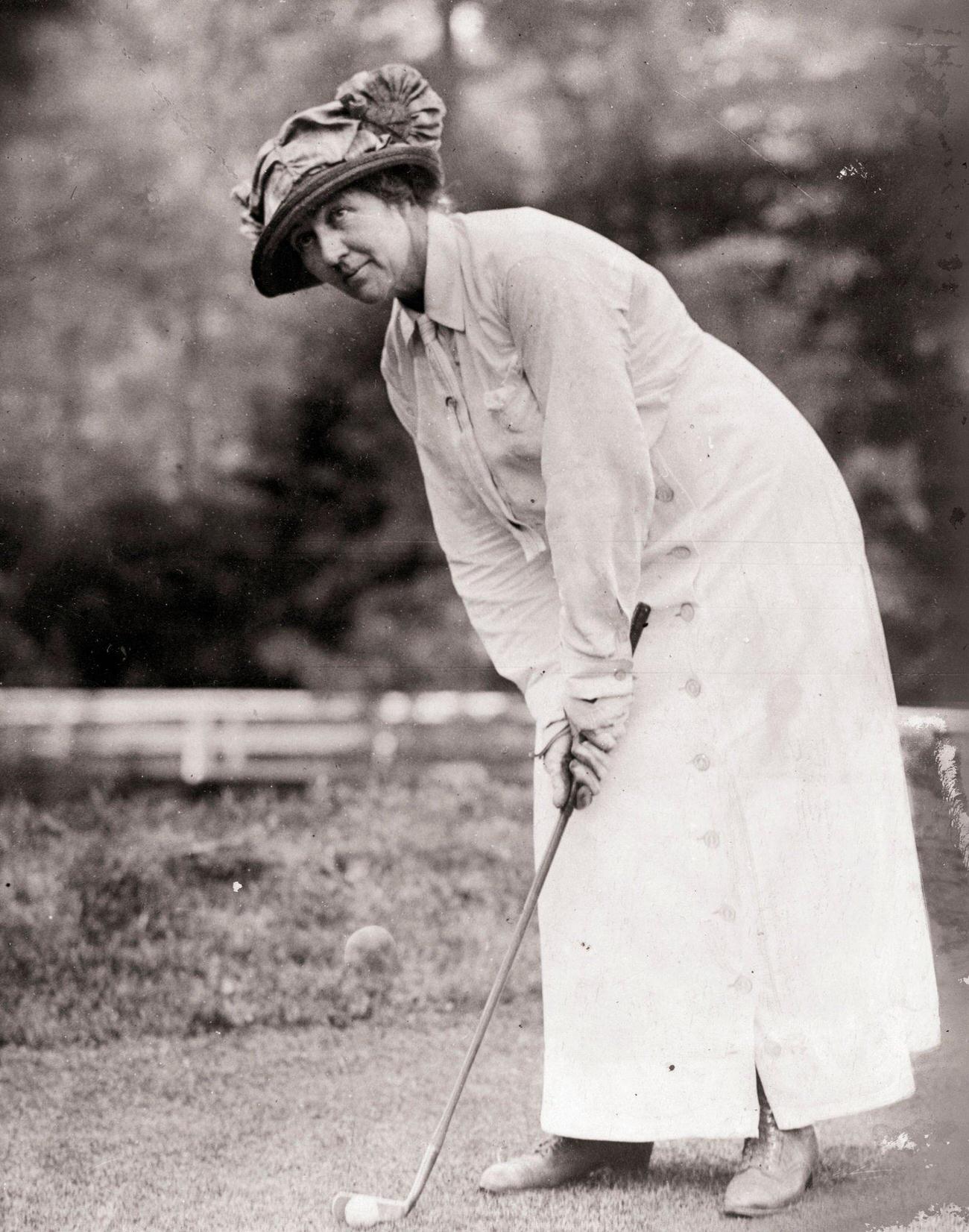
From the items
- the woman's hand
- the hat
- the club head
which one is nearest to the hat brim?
the hat

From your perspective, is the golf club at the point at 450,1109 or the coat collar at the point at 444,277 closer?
the golf club at the point at 450,1109

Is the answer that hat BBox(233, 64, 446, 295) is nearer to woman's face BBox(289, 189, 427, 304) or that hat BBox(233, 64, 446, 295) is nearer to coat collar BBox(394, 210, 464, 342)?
woman's face BBox(289, 189, 427, 304)

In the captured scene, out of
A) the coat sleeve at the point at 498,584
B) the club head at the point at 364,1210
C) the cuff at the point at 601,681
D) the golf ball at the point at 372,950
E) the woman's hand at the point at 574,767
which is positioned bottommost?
the club head at the point at 364,1210

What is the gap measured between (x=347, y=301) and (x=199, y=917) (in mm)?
1545

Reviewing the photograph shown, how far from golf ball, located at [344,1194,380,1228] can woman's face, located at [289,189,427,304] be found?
1.85 metres

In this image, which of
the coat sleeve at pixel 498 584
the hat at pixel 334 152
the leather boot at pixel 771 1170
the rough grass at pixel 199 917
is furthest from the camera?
the rough grass at pixel 199 917

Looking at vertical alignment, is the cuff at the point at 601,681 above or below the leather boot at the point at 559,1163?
above

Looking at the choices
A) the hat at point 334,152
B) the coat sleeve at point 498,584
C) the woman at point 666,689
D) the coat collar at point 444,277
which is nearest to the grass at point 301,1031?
the woman at point 666,689

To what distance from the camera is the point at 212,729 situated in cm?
368

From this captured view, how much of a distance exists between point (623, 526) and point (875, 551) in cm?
71

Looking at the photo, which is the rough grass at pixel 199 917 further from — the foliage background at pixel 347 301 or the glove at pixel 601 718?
the glove at pixel 601 718

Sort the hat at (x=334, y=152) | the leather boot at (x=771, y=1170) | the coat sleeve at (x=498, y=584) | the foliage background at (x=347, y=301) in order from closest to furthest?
the leather boot at (x=771, y=1170) → the hat at (x=334, y=152) → the coat sleeve at (x=498, y=584) → the foliage background at (x=347, y=301)

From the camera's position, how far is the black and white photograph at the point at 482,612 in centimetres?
304

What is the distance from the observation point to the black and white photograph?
3.04 metres
